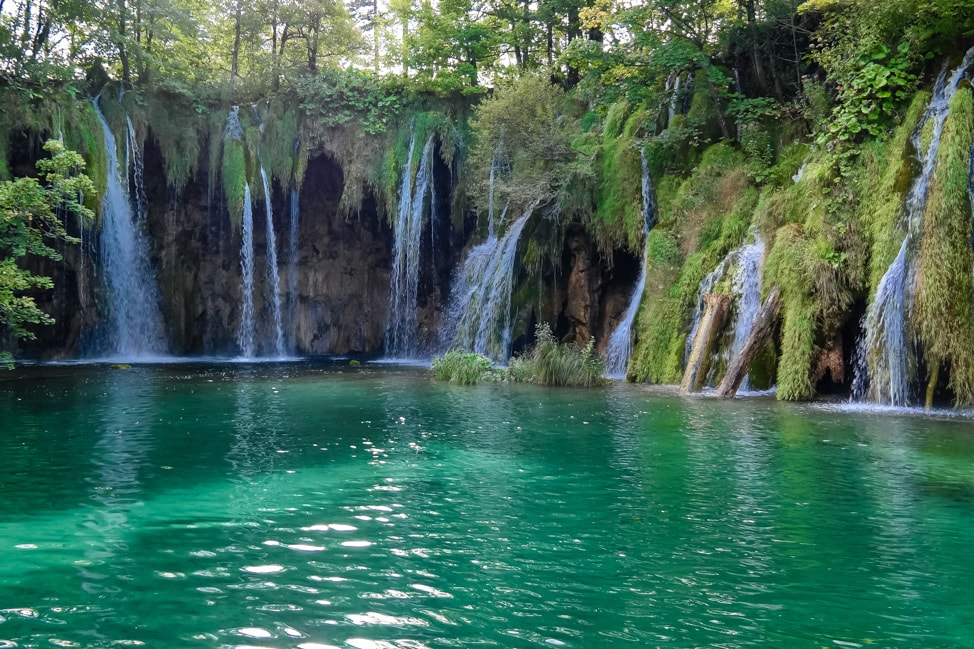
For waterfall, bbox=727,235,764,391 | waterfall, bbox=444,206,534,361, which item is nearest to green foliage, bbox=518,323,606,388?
waterfall, bbox=727,235,764,391

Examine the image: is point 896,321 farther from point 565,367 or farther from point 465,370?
point 465,370

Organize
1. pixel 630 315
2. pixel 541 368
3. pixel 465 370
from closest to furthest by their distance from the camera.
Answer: pixel 541 368 < pixel 465 370 < pixel 630 315

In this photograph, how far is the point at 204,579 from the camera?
3.80m

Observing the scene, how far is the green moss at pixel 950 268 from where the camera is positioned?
9938mm

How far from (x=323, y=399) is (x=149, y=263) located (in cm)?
1417

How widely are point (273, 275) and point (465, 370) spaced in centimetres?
1211

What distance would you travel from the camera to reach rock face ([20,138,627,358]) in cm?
2217

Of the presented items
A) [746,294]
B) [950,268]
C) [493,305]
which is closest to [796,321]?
[746,294]

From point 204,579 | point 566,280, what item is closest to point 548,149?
point 566,280

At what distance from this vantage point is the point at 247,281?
2405 cm

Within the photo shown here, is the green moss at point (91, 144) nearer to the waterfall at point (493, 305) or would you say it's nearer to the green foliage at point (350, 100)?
the green foliage at point (350, 100)

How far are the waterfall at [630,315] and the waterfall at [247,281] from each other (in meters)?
12.5

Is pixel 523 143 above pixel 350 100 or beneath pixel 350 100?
beneath

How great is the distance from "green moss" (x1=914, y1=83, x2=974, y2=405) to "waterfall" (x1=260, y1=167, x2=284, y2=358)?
61.4ft
